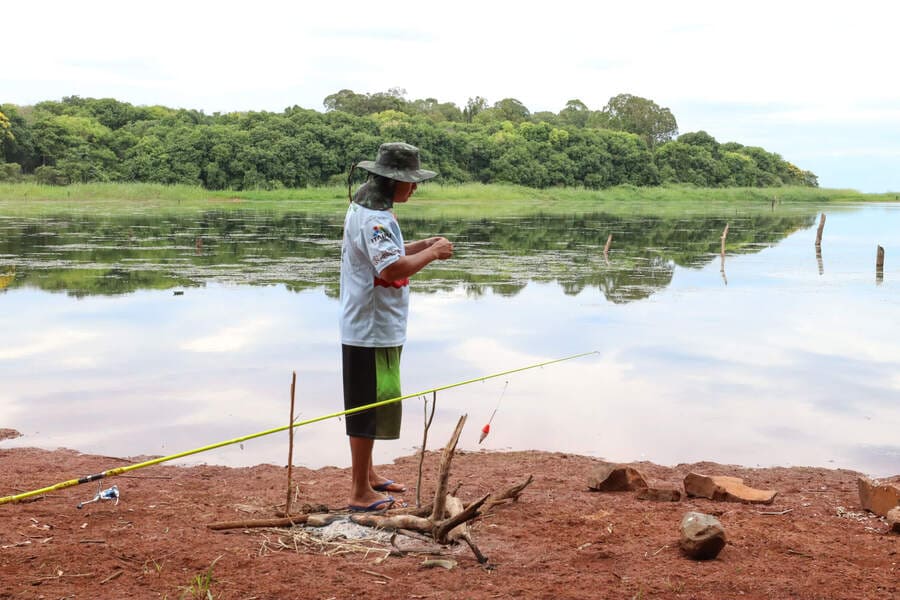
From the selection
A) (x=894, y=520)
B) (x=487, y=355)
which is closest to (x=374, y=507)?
(x=894, y=520)

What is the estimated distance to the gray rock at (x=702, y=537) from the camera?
12.3ft

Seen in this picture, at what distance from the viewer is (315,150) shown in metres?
60.8

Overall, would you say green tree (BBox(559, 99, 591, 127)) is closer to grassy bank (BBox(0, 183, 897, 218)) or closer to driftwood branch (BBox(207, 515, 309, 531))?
grassy bank (BBox(0, 183, 897, 218))

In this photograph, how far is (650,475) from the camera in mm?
5719

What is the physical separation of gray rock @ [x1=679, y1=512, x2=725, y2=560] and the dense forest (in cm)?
5504

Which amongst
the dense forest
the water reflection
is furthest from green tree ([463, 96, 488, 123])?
the water reflection

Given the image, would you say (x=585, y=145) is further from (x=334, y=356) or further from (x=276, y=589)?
(x=276, y=589)

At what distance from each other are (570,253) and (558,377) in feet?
46.9

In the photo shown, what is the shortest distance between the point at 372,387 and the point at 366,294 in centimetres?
46

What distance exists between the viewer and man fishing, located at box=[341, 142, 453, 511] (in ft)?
14.3

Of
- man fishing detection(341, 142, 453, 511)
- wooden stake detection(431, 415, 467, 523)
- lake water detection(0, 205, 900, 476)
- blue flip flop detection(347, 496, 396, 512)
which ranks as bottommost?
lake water detection(0, 205, 900, 476)

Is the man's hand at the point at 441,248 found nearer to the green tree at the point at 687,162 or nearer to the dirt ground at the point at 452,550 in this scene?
the dirt ground at the point at 452,550

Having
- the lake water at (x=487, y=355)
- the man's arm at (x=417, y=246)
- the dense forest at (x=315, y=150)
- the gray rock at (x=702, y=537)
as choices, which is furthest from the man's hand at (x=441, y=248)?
the dense forest at (x=315, y=150)

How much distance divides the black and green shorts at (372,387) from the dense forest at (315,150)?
54135mm
